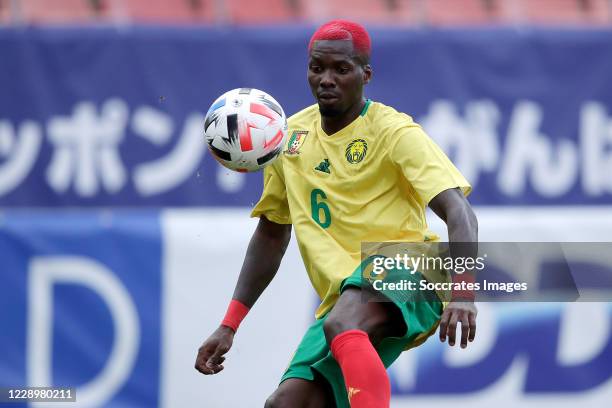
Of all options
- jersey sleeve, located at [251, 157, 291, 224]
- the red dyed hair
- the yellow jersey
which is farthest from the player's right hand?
the red dyed hair

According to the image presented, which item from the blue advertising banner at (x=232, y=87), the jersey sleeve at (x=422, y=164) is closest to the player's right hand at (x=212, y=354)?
the jersey sleeve at (x=422, y=164)

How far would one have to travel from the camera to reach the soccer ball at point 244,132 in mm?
4844

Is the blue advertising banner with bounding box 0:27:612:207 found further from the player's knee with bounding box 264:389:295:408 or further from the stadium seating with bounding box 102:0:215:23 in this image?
the player's knee with bounding box 264:389:295:408

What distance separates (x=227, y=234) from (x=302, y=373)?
3054mm

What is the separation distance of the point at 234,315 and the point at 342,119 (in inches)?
40.3

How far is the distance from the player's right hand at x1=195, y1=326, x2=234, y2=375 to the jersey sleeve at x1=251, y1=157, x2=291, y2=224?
0.59m

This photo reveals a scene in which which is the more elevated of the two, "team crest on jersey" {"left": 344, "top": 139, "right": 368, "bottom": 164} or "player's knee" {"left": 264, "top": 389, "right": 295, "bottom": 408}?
"team crest on jersey" {"left": 344, "top": 139, "right": 368, "bottom": 164}

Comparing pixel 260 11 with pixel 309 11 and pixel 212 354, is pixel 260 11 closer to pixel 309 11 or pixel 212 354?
pixel 309 11

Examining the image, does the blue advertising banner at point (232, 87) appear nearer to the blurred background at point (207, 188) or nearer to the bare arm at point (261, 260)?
the blurred background at point (207, 188)

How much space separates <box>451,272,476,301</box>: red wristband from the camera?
4.47 metres

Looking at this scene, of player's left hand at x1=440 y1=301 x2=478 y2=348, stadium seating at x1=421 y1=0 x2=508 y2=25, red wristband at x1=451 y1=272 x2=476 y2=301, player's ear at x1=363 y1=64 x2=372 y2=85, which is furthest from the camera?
stadium seating at x1=421 y1=0 x2=508 y2=25

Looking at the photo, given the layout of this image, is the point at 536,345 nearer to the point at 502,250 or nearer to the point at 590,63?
the point at 502,250

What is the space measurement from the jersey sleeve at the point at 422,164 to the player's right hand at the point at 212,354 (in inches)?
43.9

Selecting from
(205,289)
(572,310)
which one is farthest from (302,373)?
(572,310)
